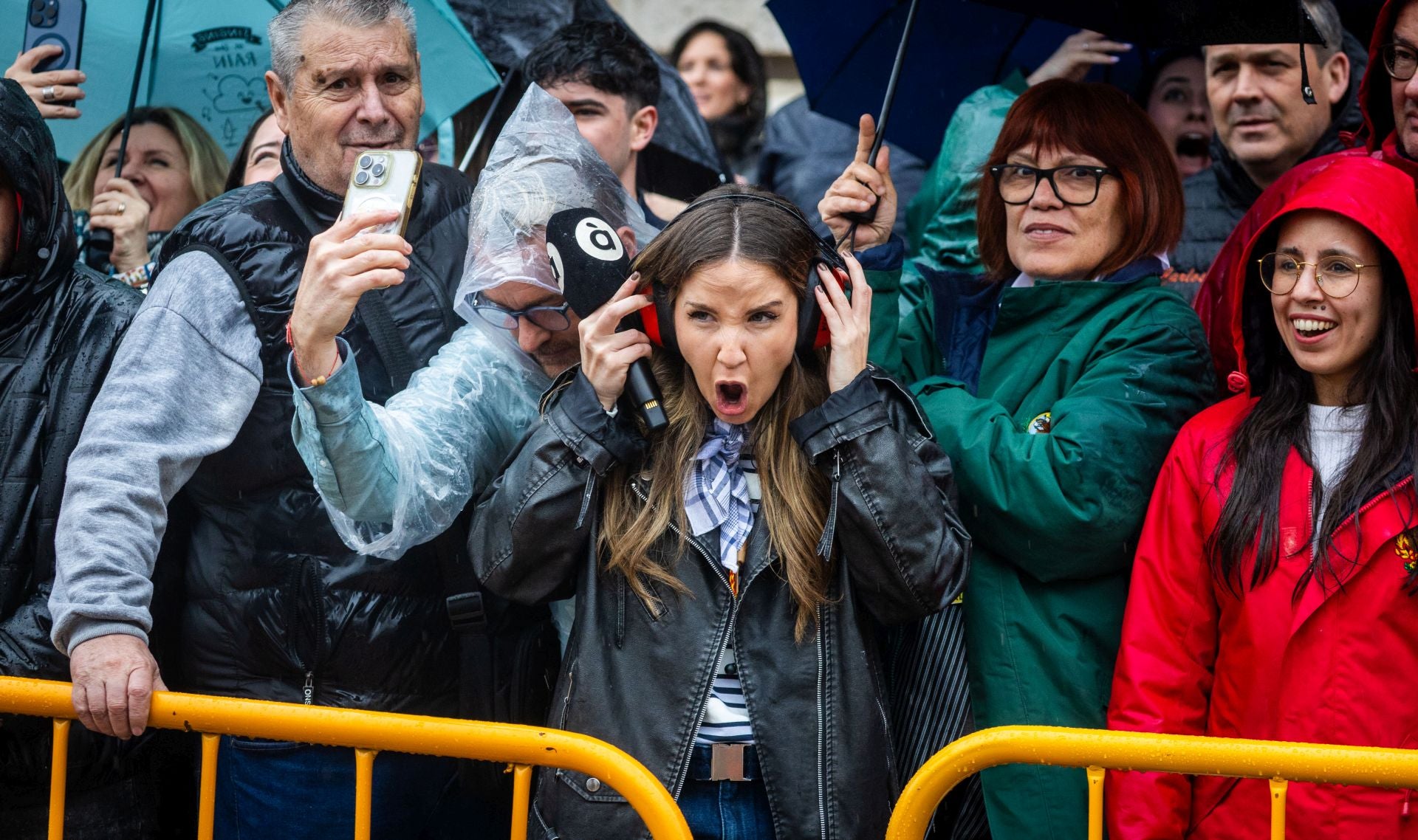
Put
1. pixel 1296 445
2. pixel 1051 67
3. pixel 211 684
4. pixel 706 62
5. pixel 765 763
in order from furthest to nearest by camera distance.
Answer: pixel 706 62, pixel 1051 67, pixel 211 684, pixel 1296 445, pixel 765 763

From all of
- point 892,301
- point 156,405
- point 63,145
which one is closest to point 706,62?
point 63,145

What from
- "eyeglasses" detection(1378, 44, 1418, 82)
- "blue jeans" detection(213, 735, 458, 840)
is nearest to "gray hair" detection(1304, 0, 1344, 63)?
"eyeglasses" detection(1378, 44, 1418, 82)

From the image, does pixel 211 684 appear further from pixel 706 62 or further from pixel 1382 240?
pixel 706 62

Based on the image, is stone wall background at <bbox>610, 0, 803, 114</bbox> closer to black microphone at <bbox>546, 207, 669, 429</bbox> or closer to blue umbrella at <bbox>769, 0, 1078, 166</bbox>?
blue umbrella at <bbox>769, 0, 1078, 166</bbox>

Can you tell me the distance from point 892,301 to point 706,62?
3198 mm

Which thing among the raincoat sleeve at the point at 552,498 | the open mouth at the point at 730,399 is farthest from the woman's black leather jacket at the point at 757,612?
the open mouth at the point at 730,399

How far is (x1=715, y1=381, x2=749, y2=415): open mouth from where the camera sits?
275 centimetres

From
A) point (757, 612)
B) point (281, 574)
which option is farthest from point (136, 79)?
point (757, 612)

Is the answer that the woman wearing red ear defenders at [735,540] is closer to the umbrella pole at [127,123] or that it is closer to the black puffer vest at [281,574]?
the black puffer vest at [281,574]

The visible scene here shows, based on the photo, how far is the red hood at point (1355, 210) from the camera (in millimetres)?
2768

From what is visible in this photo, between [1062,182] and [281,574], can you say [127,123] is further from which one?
[1062,182]

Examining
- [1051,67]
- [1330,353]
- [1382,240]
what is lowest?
[1330,353]

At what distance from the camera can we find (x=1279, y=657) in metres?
2.67

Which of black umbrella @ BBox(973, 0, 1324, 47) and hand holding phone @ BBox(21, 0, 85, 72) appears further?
hand holding phone @ BBox(21, 0, 85, 72)
